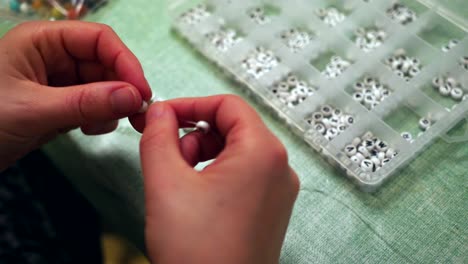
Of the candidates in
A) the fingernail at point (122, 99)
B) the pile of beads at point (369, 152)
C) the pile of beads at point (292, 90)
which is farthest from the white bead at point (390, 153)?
the fingernail at point (122, 99)

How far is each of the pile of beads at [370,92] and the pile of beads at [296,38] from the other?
171 millimetres

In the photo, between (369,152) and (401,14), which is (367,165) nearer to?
(369,152)

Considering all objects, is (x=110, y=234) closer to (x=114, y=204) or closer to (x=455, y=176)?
(x=114, y=204)

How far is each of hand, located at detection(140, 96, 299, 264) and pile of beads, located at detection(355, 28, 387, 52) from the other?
22.6 inches

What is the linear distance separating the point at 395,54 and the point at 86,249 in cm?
99

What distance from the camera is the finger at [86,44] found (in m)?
0.79

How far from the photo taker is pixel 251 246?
1.81ft

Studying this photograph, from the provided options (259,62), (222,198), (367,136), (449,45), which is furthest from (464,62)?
(222,198)

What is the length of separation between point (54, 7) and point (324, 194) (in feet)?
2.87

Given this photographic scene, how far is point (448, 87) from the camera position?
100cm

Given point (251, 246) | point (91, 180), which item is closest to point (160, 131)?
point (251, 246)

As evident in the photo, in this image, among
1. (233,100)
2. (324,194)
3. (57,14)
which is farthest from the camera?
(57,14)

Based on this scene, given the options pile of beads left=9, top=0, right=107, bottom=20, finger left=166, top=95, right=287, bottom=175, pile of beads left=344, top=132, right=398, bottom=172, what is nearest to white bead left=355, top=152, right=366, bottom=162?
pile of beads left=344, top=132, right=398, bottom=172

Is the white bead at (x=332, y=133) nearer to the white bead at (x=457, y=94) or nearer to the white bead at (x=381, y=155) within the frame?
the white bead at (x=381, y=155)
